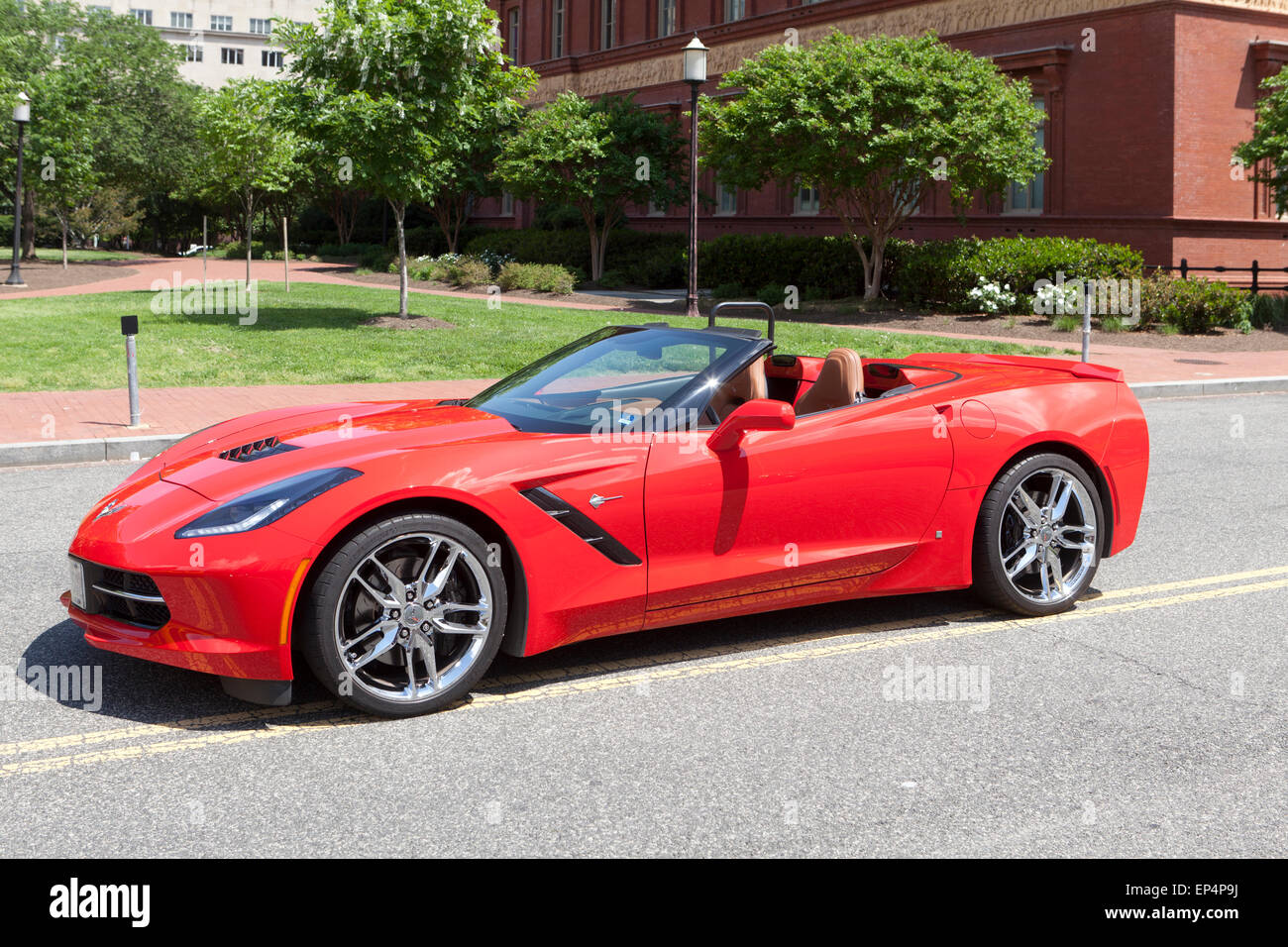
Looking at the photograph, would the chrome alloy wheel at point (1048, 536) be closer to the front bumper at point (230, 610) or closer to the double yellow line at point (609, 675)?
the double yellow line at point (609, 675)

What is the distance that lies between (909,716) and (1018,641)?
3.78 feet

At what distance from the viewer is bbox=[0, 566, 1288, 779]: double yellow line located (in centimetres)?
430

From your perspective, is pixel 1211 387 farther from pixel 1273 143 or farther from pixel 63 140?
pixel 63 140

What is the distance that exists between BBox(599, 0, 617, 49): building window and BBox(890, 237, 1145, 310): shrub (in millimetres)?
22890

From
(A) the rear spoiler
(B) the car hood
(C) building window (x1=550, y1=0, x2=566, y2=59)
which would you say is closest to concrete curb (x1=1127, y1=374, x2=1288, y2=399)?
(A) the rear spoiler

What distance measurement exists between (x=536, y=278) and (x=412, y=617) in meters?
29.3

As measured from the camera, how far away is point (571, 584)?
4.81 m

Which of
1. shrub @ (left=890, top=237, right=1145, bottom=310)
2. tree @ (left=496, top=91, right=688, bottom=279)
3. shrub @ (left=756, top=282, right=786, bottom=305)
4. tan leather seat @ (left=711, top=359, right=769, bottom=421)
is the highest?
tree @ (left=496, top=91, right=688, bottom=279)

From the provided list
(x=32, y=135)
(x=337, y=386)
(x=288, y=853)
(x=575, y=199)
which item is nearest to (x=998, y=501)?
(x=288, y=853)

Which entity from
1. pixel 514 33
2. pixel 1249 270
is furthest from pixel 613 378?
pixel 514 33

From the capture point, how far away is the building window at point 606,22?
4550cm

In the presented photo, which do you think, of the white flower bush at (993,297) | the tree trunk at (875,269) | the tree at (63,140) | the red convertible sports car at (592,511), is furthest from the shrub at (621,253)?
the red convertible sports car at (592,511)

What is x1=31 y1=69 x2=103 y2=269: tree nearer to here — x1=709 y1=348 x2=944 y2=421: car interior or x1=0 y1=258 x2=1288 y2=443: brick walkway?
x1=0 y1=258 x2=1288 y2=443: brick walkway

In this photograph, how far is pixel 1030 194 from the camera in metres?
30.5
